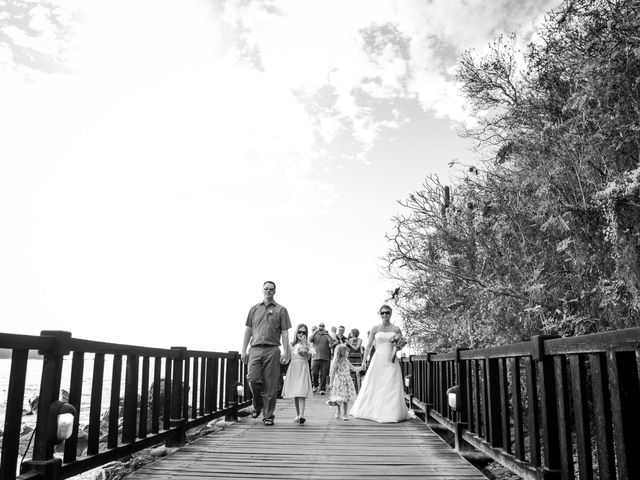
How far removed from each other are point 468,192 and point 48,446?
434 inches

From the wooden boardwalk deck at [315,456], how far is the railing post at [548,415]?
126 cm

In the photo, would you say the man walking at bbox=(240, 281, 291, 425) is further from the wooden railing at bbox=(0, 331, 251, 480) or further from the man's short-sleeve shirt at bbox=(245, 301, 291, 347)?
the wooden railing at bbox=(0, 331, 251, 480)

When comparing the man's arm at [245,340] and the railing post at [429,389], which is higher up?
the man's arm at [245,340]

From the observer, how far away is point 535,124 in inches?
419

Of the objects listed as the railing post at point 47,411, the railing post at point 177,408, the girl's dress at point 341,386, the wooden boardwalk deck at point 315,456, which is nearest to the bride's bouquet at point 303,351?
the girl's dress at point 341,386

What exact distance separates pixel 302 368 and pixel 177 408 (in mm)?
3040

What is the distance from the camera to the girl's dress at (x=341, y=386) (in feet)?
33.5

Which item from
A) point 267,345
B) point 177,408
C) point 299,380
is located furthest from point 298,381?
point 177,408

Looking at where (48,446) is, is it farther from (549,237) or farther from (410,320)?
(410,320)

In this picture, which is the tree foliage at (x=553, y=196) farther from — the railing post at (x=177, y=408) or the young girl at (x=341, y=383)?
the railing post at (x=177, y=408)

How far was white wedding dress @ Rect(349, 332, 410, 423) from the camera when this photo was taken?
9586 millimetres

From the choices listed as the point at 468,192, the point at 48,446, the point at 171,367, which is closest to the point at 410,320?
the point at 468,192

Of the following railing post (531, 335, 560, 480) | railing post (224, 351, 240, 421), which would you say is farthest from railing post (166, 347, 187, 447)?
railing post (531, 335, 560, 480)

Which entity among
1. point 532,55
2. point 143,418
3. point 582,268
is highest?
point 532,55
